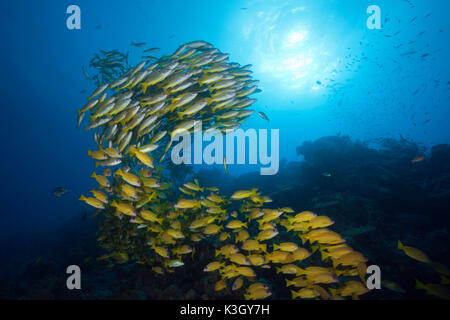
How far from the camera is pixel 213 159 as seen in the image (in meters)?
7.18

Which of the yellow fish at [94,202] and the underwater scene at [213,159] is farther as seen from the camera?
the underwater scene at [213,159]

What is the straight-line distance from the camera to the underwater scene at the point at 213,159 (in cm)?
412

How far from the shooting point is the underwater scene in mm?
4125

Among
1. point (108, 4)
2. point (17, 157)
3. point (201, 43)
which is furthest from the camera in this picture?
point (17, 157)

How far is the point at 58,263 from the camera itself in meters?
9.78

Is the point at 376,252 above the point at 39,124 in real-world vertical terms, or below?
below

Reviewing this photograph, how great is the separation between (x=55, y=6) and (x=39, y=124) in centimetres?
4311

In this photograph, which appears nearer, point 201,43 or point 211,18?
point 201,43

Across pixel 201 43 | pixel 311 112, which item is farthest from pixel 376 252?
pixel 311 112

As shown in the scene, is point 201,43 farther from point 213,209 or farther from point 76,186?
point 76,186

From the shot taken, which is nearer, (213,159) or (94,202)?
(94,202)

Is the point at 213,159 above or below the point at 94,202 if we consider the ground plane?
above

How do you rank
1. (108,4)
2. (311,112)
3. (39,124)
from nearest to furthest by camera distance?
(108,4) → (39,124) → (311,112)

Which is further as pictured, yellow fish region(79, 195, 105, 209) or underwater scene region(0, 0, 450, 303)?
underwater scene region(0, 0, 450, 303)
